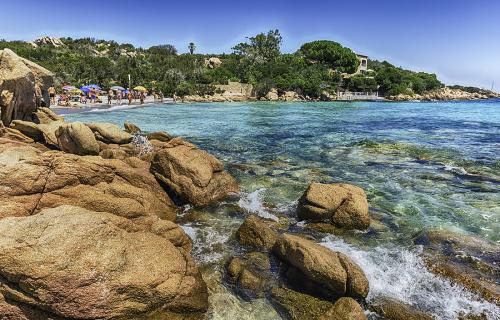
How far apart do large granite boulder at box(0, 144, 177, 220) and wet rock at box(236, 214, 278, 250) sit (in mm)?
2281

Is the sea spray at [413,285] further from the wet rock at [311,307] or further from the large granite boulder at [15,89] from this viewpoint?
the large granite boulder at [15,89]

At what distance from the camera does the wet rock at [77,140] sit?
1203cm

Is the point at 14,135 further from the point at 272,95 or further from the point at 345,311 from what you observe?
the point at 272,95

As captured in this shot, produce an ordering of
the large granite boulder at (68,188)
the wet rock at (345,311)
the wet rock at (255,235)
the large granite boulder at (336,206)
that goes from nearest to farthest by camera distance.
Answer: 1. the wet rock at (345,311)
2. the large granite boulder at (68,188)
3. the wet rock at (255,235)
4. the large granite boulder at (336,206)

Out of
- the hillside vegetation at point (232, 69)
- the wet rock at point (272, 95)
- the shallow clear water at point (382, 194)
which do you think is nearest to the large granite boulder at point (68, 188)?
the shallow clear water at point (382, 194)

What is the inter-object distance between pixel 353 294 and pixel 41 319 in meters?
5.08

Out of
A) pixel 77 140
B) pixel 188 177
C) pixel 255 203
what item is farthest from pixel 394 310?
pixel 77 140

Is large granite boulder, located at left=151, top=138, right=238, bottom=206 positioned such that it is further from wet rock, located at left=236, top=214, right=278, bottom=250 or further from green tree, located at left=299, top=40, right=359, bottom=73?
green tree, located at left=299, top=40, right=359, bottom=73

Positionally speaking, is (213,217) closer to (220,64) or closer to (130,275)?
(130,275)

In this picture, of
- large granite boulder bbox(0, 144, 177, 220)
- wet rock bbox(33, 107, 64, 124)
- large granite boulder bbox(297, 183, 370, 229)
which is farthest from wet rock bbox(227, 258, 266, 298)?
wet rock bbox(33, 107, 64, 124)

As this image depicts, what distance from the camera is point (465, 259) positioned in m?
7.95

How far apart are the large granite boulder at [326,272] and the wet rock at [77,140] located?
844 cm

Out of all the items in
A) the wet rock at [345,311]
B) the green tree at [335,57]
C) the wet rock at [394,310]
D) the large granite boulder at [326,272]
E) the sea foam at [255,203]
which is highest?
the green tree at [335,57]

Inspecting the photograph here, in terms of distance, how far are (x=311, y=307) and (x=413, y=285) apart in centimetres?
231
